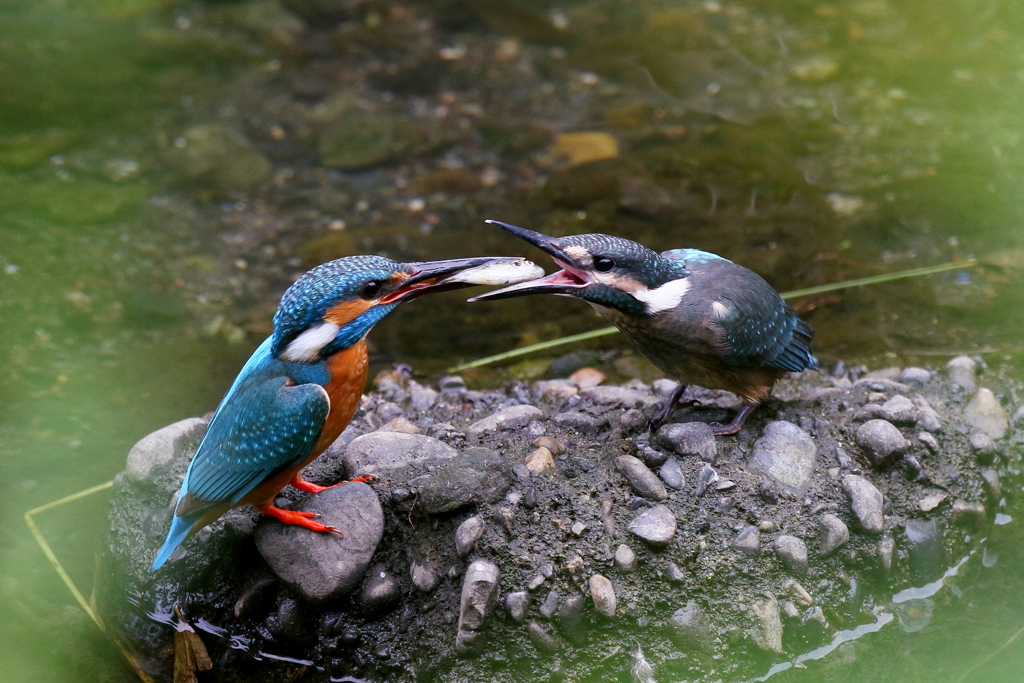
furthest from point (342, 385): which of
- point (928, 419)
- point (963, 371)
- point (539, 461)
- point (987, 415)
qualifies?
point (963, 371)

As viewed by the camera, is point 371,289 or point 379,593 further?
point 379,593

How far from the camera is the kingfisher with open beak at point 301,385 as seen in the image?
2770mm

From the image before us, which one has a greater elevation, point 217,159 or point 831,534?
point 831,534

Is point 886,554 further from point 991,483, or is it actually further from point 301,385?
point 301,385

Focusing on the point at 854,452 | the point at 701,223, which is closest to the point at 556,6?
the point at 701,223

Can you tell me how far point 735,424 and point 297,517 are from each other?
5.61ft

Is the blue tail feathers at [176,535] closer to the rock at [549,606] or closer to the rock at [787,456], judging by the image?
the rock at [549,606]

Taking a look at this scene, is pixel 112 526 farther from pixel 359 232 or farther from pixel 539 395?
pixel 359 232

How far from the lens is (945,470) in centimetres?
327

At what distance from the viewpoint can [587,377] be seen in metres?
4.27

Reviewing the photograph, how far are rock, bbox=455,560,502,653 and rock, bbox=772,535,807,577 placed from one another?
98 cm

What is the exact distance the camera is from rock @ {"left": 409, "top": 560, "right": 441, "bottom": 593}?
295 centimetres

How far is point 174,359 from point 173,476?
138cm

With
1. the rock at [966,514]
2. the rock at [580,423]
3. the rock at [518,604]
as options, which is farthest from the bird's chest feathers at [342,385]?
the rock at [966,514]
